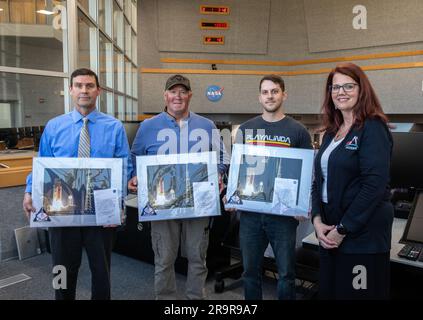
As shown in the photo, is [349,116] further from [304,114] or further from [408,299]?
[304,114]

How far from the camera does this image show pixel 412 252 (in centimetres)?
154

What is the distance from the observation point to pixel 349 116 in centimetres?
144

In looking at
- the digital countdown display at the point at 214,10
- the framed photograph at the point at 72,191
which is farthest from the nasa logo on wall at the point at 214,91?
the framed photograph at the point at 72,191

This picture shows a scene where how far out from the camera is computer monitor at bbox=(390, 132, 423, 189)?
203 centimetres

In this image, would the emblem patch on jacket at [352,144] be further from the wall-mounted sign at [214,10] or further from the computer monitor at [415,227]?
the wall-mounted sign at [214,10]

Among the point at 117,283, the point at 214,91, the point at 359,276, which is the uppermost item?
the point at 214,91

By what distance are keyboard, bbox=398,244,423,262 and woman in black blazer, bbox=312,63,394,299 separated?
22 cm

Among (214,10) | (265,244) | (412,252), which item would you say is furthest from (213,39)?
(412,252)

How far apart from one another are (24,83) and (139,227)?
2.21m

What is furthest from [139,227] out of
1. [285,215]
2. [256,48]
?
[256,48]

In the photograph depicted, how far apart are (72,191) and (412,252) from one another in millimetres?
1663

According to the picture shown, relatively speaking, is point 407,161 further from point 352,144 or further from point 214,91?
point 214,91

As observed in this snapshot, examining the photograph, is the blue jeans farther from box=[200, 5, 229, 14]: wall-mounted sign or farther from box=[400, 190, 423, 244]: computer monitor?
box=[200, 5, 229, 14]: wall-mounted sign

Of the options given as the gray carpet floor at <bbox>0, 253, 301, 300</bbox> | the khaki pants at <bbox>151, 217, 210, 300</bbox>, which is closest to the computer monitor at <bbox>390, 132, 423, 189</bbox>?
the gray carpet floor at <bbox>0, 253, 301, 300</bbox>
